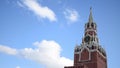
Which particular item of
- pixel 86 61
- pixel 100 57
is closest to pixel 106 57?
pixel 100 57

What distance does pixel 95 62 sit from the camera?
70250mm

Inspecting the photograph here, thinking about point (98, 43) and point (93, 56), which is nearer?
point (93, 56)

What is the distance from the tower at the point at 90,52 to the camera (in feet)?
233

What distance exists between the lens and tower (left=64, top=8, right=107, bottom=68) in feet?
233

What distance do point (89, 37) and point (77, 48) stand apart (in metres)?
5.46

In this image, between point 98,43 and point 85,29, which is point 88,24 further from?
point 98,43

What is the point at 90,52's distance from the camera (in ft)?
238

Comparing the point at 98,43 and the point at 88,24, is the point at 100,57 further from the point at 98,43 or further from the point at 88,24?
the point at 88,24

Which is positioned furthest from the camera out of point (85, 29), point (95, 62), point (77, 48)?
point (85, 29)

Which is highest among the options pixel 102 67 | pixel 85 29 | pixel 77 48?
pixel 85 29

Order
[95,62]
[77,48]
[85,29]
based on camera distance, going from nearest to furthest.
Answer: [95,62], [77,48], [85,29]

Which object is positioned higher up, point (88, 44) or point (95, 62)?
point (88, 44)

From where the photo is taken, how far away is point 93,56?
234 feet

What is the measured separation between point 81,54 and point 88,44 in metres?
3.90
